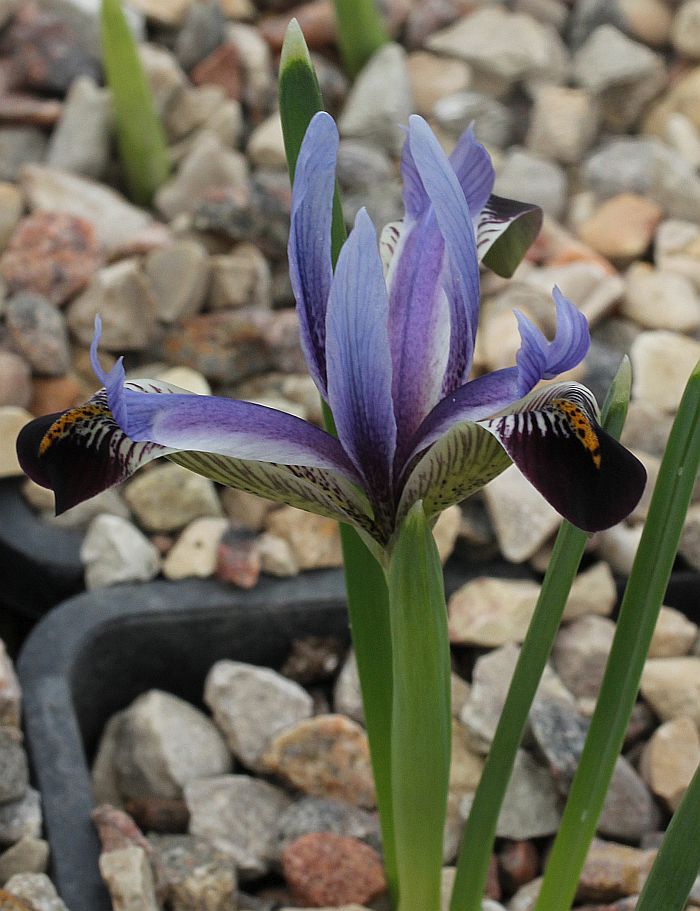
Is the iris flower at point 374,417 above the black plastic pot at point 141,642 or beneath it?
above

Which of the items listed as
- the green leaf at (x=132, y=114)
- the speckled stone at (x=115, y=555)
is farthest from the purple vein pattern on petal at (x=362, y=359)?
the green leaf at (x=132, y=114)

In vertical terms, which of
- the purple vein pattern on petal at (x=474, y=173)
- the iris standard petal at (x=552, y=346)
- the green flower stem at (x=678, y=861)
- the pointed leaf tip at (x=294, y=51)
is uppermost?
the pointed leaf tip at (x=294, y=51)

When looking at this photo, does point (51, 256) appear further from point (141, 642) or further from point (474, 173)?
point (474, 173)

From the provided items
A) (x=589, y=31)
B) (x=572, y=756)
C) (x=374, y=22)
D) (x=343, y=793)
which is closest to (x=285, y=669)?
(x=343, y=793)

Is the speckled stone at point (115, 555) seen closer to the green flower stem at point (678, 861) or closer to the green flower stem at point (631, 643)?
the green flower stem at point (631, 643)

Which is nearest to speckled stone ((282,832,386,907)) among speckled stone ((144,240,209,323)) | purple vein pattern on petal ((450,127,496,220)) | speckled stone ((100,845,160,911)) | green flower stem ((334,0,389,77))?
speckled stone ((100,845,160,911))

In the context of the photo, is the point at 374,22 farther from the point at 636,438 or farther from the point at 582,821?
the point at 582,821
